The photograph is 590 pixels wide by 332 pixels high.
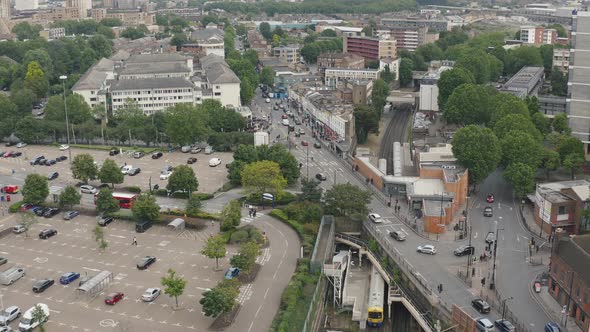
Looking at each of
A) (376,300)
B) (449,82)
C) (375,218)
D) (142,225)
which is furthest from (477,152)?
(449,82)

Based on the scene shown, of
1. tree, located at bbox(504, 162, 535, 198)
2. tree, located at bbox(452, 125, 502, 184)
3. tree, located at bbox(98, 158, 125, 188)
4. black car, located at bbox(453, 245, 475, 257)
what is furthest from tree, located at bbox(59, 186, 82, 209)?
tree, located at bbox(504, 162, 535, 198)

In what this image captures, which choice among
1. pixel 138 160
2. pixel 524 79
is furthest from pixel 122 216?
pixel 524 79

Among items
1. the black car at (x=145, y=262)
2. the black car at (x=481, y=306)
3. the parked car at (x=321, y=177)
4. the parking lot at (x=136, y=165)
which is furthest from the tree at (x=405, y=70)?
the black car at (x=481, y=306)

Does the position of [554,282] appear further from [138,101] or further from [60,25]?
[60,25]

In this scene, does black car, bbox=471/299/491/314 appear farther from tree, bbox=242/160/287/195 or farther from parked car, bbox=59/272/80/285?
parked car, bbox=59/272/80/285

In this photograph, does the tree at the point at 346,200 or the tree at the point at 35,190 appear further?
the tree at the point at 35,190

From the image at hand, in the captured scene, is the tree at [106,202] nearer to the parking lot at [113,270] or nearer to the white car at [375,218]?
the parking lot at [113,270]
